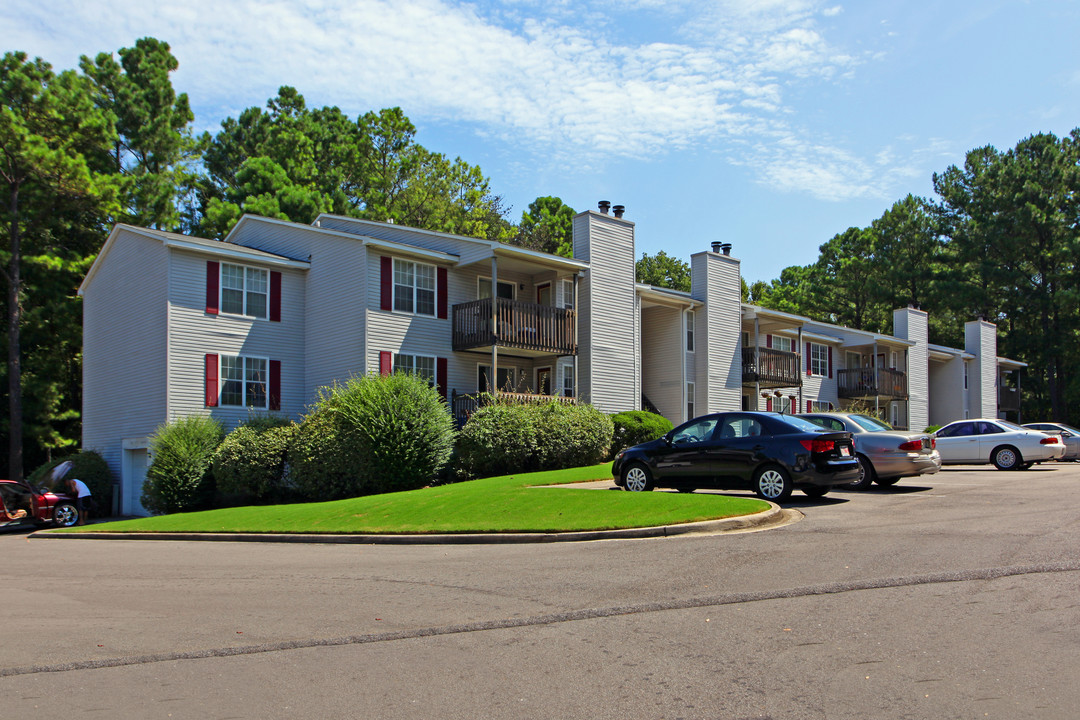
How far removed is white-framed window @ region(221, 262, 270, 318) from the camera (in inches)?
1115

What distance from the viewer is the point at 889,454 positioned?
17406 mm

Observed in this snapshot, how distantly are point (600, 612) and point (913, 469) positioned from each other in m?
11.7

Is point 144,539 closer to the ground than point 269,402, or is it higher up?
closer to the ground

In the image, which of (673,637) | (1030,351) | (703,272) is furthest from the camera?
(1030,351)

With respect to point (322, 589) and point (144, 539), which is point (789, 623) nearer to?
point (322, 589)

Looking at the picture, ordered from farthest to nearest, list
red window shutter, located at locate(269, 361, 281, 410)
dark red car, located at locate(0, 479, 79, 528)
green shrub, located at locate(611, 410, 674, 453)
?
red window shutter, located at locate(269, 361, 281, 410) < green shrub, located at locate(611, 410, 674, 453) < dark red car, located at locate(0, 479, 79, 528)

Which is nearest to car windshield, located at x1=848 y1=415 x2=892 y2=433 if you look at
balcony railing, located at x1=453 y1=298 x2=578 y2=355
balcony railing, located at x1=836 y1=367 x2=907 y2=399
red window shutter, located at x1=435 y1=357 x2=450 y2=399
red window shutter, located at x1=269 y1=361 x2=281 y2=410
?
balcony railing, located at x1=453 y1=298 x2=578 y2=355

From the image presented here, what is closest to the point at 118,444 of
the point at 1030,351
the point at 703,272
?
the point at 703,272

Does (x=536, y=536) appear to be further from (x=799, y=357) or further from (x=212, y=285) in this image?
(x=799, y=357)

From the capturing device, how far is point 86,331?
3300 centimetres

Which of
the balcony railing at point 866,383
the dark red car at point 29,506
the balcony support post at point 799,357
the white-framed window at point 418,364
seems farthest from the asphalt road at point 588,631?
the balcony railing at point 866,383

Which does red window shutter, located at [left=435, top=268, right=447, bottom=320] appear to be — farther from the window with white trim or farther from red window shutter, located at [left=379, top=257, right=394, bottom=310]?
red window shutter, located at [left=379, top=257, right=394, bottom=310]

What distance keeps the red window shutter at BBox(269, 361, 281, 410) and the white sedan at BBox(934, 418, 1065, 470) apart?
19.8 meters

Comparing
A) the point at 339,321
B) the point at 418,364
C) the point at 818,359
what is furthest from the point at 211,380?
the point at 818,359
